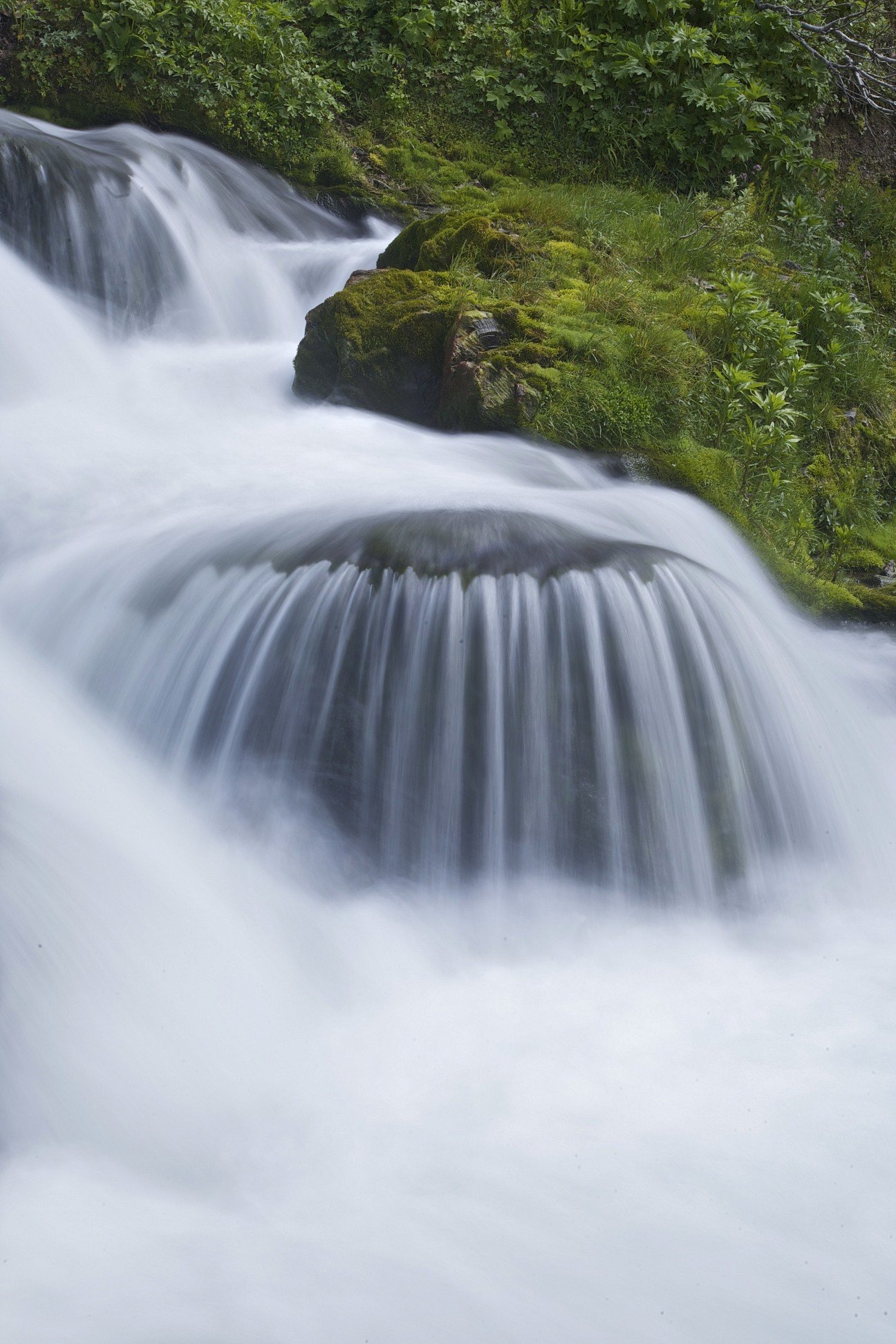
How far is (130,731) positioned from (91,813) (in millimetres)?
529

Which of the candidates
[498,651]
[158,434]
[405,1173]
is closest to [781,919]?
[498,651]

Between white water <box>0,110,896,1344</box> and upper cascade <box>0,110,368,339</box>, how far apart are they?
2.94 meters

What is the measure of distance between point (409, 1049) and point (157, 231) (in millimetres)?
6107

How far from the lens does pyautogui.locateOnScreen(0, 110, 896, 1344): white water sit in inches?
82.2

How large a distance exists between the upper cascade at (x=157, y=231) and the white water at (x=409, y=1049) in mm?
2935

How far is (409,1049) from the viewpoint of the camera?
275 cm

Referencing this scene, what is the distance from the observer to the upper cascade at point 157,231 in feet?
21.2

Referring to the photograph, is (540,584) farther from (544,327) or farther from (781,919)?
(544,327)

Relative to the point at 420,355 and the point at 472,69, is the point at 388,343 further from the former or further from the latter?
the point at 472,69

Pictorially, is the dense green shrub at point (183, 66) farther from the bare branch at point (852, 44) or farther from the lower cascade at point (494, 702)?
the lower cascade at point (494, 702)

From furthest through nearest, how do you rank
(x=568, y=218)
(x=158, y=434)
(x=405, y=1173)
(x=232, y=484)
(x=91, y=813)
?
1. (x=568, y=218)
2. (x=158, y=434)
3. (x=232, y=484)
4. (x=91, y=813)
5. (x=405, y=1173)

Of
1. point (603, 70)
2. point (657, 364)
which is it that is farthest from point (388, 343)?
point (603, 70)

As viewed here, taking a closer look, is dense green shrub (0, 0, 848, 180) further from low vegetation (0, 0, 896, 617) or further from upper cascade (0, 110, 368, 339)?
upper cascade (0, 110, 368, 339)

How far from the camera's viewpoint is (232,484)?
5.01 metres
